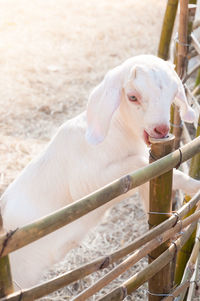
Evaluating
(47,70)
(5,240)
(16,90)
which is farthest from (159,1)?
(5,240)

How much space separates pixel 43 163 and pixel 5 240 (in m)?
0.96

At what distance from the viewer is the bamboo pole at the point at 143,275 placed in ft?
5.23

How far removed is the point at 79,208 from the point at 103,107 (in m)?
0.63

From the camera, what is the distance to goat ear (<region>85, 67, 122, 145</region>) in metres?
1.82

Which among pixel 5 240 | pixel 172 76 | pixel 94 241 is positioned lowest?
pixel 94 241

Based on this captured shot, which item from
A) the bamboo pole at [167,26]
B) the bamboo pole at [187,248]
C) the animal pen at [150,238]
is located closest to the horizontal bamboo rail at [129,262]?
the animal pen at [150,238]

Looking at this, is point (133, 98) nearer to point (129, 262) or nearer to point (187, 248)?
point (129, 262)

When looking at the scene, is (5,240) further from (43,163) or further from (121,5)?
(121,5)

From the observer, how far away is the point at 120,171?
2053 mm

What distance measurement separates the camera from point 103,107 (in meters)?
1.83

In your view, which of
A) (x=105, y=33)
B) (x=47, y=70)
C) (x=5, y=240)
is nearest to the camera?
(x=5, y=240)

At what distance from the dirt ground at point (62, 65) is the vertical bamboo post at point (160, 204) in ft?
2.48

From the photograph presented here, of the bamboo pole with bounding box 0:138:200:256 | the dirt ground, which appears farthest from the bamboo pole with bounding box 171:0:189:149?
the bamboo pole with bounding box 0:138:200:256

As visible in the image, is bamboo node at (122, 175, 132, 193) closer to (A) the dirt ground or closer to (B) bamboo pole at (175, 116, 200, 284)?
(B) bamboo pole at (175, 116, 200, 284)
